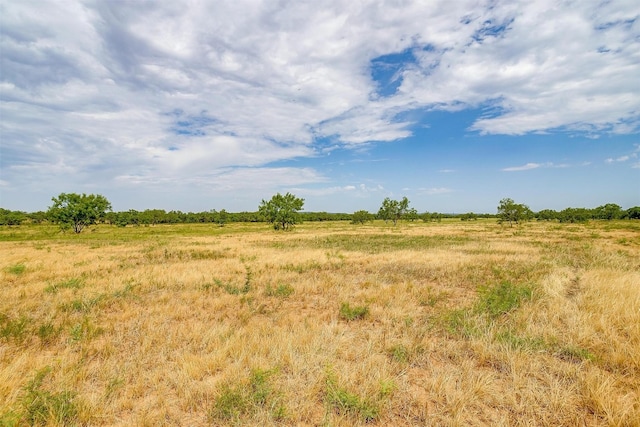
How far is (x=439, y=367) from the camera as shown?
544 cm

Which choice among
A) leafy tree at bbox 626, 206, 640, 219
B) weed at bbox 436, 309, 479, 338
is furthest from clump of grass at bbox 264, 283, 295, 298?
leafy tree at bbox 626, 206, 640, 219

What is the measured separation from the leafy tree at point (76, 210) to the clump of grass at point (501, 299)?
66.9 metres

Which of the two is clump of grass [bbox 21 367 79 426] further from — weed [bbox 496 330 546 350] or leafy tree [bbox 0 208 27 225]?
leafy tree [bbox 0 208 27 225]

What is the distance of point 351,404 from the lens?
429 cm

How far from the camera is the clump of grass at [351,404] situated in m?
4.15

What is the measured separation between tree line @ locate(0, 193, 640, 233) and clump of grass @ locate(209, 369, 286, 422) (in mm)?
55552

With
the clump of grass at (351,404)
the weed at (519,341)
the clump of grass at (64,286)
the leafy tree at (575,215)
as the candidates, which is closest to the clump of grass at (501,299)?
the weed at (519,341)

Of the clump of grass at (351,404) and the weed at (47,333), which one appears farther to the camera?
the weed at (47,333)

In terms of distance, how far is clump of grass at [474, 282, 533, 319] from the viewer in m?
8.16

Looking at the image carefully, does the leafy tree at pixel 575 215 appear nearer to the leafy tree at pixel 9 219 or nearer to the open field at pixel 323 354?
the open field at pixel 323 354

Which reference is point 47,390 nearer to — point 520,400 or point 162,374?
point 162,374

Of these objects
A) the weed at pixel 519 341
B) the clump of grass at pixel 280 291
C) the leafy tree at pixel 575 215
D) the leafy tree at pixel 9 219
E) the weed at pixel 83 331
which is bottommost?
the clump of grass at pixel 280 291

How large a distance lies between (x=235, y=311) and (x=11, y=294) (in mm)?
8611

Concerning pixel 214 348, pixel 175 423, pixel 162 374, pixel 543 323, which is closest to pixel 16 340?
pixel 162 374
